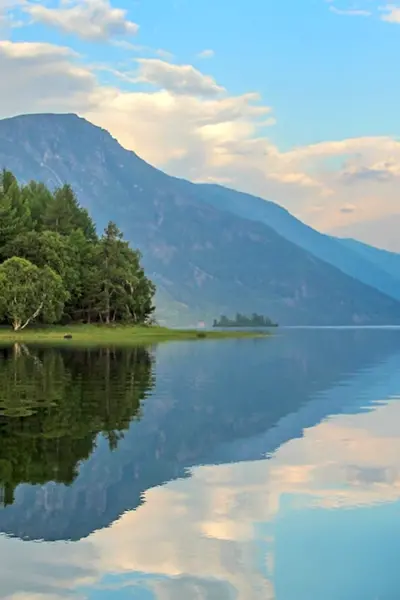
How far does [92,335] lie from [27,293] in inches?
545

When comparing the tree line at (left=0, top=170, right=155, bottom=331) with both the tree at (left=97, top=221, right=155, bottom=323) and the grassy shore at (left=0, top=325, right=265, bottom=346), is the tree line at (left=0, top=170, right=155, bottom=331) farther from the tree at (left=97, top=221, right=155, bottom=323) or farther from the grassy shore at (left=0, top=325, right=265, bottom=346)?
the grassy shore at (left=0, top=325, right=265, bottom=346)

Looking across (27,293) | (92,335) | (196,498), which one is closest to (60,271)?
(92,335)

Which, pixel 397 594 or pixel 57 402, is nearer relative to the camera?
pixel 397 594

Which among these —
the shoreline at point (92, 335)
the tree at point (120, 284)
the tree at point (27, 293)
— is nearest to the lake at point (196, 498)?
the shoreline at point (92, 335)

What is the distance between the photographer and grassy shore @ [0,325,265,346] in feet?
386

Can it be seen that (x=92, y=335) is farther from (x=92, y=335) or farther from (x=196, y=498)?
(x=196, y=498)

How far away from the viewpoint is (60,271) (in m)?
138

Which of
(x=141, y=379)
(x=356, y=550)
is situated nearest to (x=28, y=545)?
(x=356, y=550)

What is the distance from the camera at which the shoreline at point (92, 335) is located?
11750 centimetres

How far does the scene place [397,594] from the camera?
13148mm

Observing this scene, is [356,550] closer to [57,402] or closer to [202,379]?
[57,402]

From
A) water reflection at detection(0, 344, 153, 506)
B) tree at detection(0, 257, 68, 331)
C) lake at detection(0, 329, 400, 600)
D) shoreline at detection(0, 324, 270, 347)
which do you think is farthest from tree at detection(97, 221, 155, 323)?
lake at detection(0, 329, 400, 600)

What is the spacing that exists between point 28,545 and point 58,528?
A: 129 centimetres

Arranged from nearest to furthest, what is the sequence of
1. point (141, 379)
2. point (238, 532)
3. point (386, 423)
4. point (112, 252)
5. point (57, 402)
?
point (238, 532) < point (386, 423) < point (57, 402) < point (141, 379) < point (112, 252)
